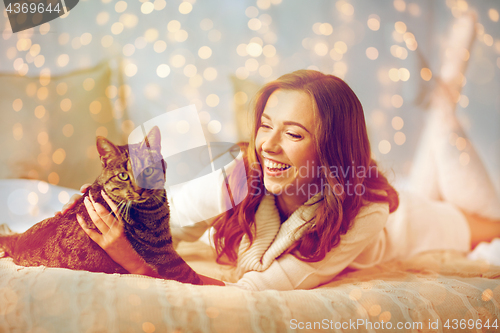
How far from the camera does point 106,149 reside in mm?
473

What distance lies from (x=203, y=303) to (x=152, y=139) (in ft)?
0.97

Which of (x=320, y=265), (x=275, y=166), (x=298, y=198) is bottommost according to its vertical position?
(x=320, y=265)

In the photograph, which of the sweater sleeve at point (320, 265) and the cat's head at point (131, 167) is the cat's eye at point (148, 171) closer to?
the cat's head at point (131, 167)

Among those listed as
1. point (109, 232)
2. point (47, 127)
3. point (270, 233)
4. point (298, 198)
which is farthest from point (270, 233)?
point (47, 127)

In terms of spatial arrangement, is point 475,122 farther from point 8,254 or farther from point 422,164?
point 8,254

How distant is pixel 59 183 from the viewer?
0.53 m

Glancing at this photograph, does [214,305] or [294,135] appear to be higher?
[294,135]

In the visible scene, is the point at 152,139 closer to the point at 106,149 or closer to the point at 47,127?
the point at 106,149

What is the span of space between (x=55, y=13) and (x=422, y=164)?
123 cm

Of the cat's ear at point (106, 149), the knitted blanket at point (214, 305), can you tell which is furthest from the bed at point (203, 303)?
the cat's ear at point (106, 149)

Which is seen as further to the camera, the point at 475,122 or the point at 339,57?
the point at 475,122

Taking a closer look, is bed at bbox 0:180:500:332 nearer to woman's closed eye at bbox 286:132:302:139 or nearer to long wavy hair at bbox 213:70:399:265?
long wavy hair at bbox 213:70:399:265

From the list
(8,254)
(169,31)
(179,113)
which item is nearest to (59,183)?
(8,254)

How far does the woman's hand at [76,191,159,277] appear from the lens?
47cm
